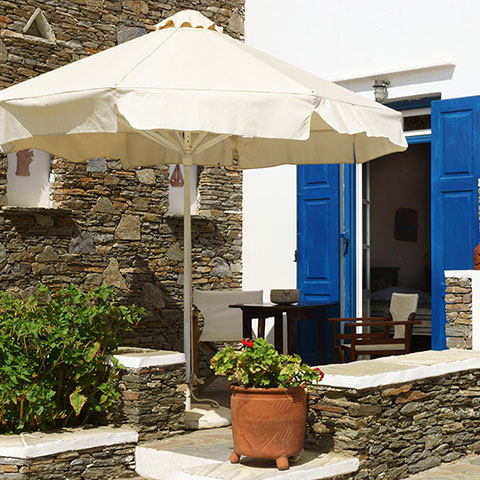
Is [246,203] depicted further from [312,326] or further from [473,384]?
[473,384]

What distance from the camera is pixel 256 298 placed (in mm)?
7695

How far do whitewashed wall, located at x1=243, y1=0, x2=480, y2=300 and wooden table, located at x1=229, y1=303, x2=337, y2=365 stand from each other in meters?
1.34

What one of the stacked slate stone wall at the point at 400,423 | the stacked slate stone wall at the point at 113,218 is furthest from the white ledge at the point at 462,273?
the stacked slate stone wall at the point at 113,218

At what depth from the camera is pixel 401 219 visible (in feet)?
40.5

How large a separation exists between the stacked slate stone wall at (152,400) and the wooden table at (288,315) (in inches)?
66.8

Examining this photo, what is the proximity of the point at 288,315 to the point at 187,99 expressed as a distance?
273cm

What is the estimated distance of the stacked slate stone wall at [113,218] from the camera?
725 centimetres

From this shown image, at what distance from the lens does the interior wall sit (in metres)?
12.1

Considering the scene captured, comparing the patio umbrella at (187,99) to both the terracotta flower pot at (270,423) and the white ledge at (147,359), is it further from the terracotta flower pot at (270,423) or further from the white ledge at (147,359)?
the terracotta flower pot at (270,423)

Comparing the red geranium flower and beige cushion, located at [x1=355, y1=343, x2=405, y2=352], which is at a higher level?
the red geranium flower

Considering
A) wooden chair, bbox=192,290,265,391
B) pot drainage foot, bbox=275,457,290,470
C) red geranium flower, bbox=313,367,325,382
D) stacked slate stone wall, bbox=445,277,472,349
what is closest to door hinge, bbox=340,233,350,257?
wooden chair, bbox=192,290,265,391

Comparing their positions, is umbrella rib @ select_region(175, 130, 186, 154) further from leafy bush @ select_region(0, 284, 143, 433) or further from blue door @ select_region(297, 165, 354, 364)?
blue door @ select_region(297, 165, 354, 364)

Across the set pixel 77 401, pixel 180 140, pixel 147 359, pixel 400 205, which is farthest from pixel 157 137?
pixel 400 205

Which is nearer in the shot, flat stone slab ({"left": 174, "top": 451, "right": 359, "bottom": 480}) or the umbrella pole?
flat stone slab ({"left": 174, "top": 451, "right": 359, "bottom": 480})
